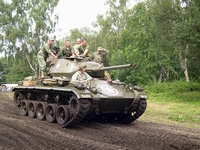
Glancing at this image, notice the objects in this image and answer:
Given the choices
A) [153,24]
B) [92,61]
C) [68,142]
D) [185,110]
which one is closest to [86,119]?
[92,61]

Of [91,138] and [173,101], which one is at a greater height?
[91,138]

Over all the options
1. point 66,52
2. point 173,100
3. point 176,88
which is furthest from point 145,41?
point 66,52

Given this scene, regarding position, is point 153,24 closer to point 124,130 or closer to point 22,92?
point 22,92

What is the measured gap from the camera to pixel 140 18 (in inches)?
1407

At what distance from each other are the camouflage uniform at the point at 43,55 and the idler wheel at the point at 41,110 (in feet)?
5.66

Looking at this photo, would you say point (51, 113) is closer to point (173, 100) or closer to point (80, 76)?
point (80, 76)

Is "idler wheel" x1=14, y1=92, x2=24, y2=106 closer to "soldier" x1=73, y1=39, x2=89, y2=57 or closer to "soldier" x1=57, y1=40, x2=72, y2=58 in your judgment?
"soldier" x1=57, y1=40, x2=72, y2=58

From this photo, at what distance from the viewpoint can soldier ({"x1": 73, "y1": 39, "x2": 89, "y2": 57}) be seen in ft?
41.9

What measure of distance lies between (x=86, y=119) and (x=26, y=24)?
26590 millimetres

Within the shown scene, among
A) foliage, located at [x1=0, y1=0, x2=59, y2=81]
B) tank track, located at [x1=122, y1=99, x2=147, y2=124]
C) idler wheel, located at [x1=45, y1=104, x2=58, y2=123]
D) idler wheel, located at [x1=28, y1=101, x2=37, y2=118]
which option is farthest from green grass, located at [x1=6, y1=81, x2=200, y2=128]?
foliage, located at [x1=0, y1=0, x2=59, y2=81]

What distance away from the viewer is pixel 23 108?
13.1 metres

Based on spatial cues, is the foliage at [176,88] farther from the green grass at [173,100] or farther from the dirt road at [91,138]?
the dirt road at [91,138]

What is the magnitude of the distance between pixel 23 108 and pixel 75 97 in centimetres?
446

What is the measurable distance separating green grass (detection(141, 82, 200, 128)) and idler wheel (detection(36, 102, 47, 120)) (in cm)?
517
